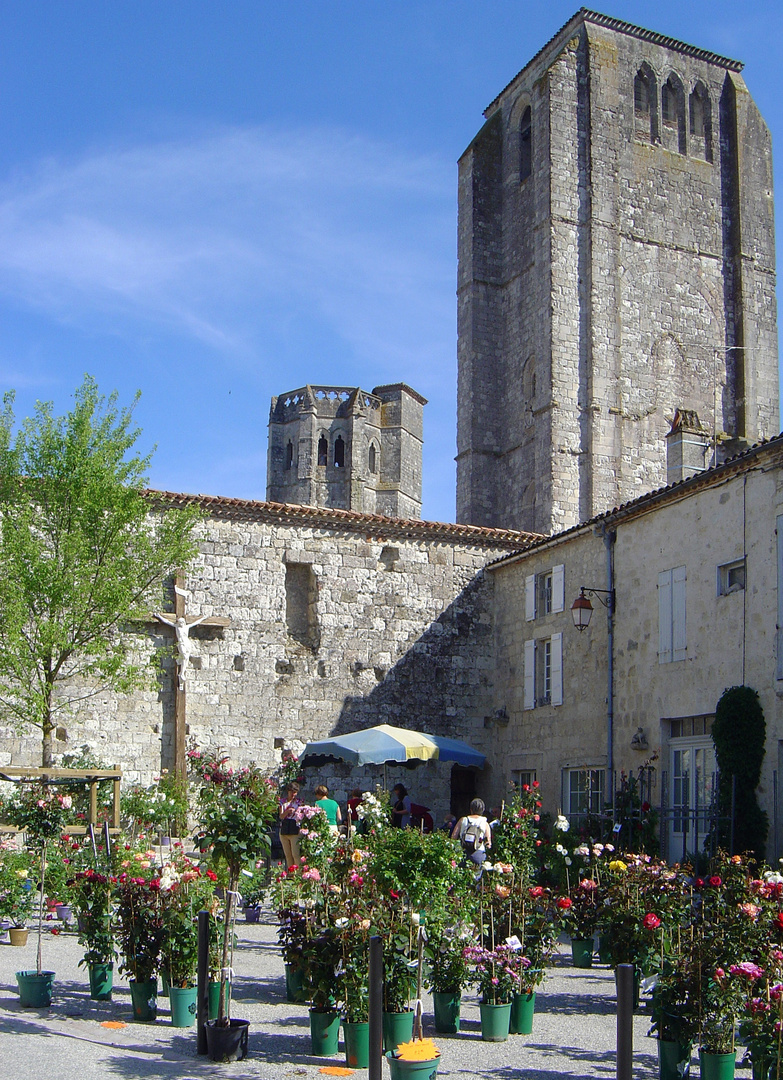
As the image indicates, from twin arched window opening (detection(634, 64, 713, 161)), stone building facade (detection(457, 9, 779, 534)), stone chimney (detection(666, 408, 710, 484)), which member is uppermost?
twin arched window opening (detection(634, 64, 713, 161))

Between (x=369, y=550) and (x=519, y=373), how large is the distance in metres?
11.7

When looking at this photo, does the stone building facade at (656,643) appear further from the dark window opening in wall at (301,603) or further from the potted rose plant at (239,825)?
the potted rose plant at (239,825)

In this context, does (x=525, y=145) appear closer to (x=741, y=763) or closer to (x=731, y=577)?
(x=731, y=577)

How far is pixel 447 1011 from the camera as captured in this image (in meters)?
7.17

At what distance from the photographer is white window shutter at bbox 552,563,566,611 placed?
698 inches

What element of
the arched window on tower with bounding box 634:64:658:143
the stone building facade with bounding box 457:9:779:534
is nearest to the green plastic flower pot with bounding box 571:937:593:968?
the stone building facade with bounding box 457:9:779:534

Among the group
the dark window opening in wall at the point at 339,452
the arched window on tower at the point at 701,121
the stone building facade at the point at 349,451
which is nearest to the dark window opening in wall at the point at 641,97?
the arched window on tower at the point at 701,121

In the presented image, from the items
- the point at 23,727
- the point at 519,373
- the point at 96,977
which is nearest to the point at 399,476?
the point at 519,373

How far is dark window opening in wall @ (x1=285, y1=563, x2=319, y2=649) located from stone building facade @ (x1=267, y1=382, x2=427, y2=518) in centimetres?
4100

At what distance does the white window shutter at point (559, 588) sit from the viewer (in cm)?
1773

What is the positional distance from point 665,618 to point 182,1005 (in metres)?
9.41

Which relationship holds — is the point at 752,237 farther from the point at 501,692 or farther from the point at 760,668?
the point at 760,668

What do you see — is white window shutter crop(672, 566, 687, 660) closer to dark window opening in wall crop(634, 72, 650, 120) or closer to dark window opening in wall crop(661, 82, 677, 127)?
dark window opening in wall crop(634, 72, 650, 120)

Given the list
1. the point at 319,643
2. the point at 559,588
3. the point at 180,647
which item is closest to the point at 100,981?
the point at 180,647
